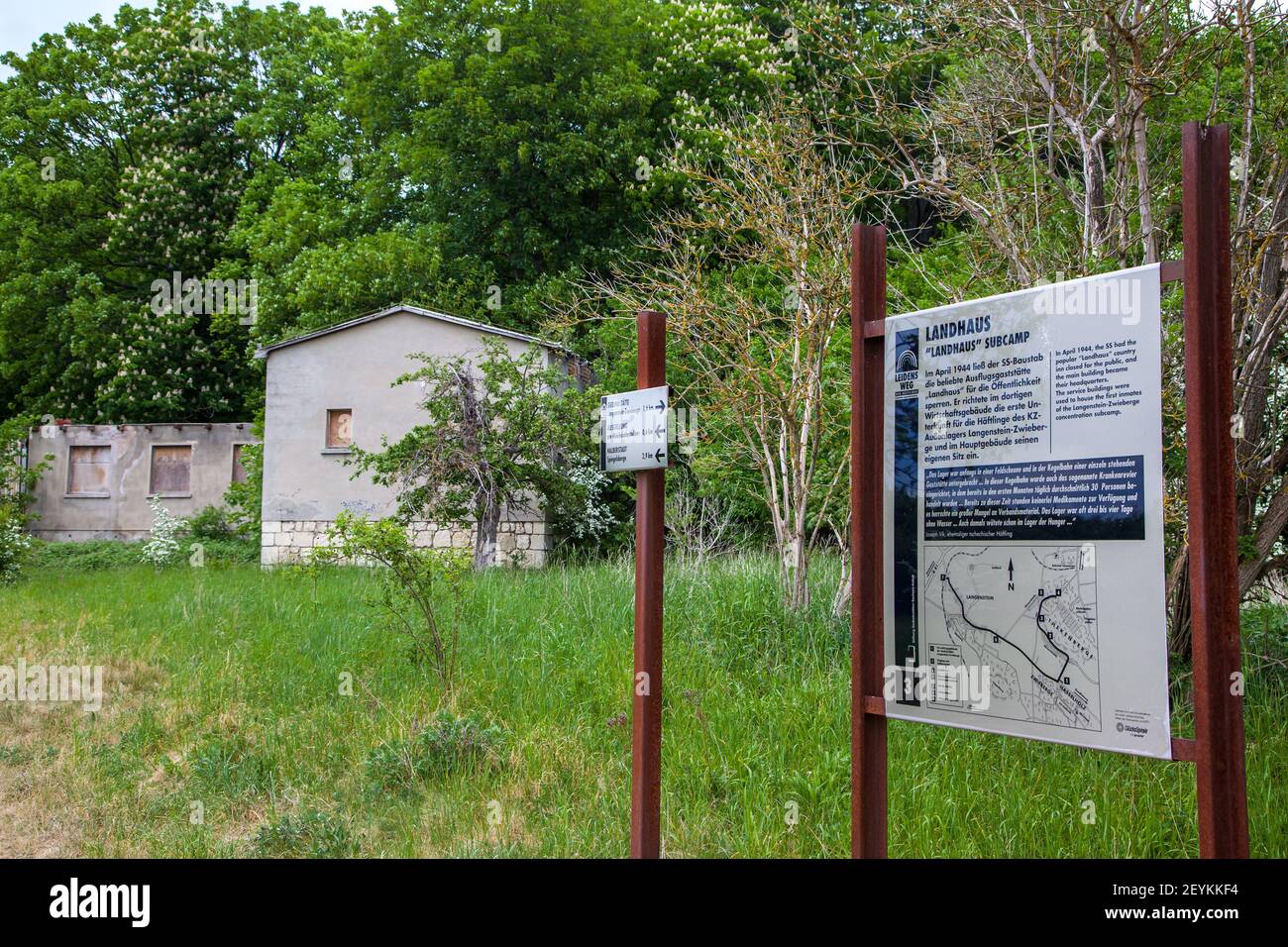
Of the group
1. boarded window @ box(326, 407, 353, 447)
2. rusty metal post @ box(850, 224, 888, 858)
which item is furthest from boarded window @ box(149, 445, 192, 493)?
rusty metal post @ box(850, 224, 888, 858)

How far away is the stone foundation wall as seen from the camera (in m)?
19.3

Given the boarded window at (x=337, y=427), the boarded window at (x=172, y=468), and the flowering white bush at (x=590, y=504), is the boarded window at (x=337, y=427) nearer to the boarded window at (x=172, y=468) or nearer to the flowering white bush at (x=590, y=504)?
the flowering white bush at (x=590, y=504)

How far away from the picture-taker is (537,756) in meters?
6.48

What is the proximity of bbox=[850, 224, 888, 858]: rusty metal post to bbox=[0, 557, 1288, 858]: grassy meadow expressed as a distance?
1.26 m

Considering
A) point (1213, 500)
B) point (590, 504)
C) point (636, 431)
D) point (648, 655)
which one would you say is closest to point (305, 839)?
point (648, 655)

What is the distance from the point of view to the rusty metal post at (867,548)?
4.00 metres

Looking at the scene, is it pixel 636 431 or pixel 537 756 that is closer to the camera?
pixel 636 431

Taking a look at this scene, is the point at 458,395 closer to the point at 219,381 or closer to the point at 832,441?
the point at 832,441

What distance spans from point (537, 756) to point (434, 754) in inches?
25.8

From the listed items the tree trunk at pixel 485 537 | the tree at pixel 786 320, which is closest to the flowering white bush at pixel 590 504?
the tree trunk at pixel 485 537

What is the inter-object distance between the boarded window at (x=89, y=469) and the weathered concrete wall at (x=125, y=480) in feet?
0.27

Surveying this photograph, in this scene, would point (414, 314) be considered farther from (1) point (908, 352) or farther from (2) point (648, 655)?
(1) point (908, 352)

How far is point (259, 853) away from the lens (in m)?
5.58
